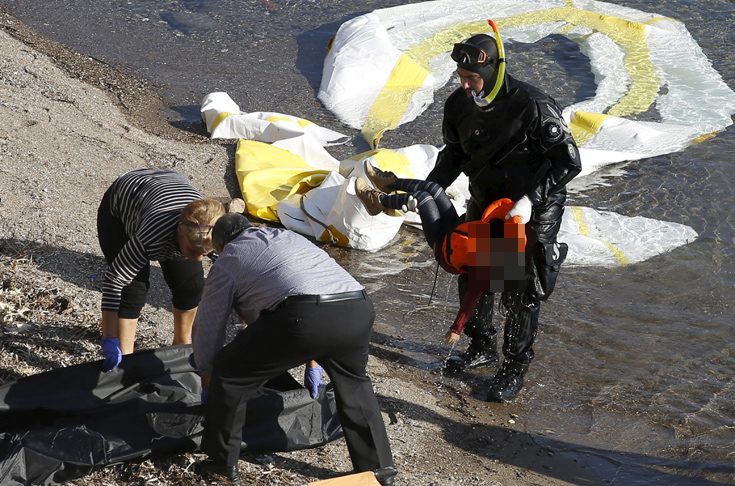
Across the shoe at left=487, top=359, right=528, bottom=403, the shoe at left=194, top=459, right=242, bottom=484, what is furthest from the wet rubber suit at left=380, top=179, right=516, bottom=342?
the shoe at left=194, top=459, right=242, bottom=484

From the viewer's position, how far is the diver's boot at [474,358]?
4141mm

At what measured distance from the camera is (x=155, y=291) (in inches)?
172

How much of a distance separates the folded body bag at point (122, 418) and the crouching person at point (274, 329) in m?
0.24

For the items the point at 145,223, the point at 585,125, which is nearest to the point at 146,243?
the point at 145,223

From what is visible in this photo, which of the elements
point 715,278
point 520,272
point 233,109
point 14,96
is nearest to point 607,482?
point 520,272

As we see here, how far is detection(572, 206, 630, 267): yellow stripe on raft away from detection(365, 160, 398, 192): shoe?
A: 2.29 m

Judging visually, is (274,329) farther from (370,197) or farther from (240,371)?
(370,197)

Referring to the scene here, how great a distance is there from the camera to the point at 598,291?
5.08 meters

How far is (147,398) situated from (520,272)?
5.88 feet

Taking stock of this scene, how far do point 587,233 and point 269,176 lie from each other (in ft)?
8.39

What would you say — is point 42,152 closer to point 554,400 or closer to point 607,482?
point 554,400

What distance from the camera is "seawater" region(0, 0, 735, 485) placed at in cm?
378

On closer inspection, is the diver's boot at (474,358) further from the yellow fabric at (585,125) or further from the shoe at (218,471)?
the yellow fabric at (585,125)

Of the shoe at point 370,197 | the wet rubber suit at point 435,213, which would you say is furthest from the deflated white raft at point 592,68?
the wet rubber suit at point 435,213
